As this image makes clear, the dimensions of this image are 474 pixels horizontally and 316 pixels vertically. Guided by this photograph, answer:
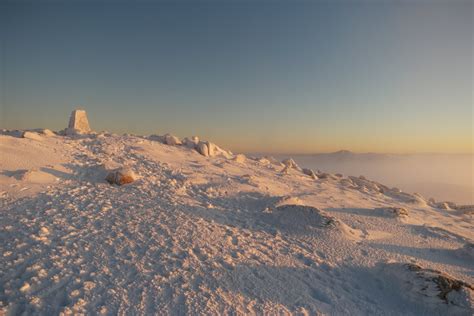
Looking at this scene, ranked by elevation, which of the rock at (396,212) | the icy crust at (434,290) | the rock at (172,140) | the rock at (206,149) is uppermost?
the rock at (172,140)

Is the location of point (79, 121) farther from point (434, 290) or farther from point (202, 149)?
point (434, 290)

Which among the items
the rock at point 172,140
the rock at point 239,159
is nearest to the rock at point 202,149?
the rock at point 172,140

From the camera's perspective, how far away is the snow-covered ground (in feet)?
13.9

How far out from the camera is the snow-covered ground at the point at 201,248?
167 inches

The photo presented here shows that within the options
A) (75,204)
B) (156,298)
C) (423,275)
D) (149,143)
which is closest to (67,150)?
(149,143)

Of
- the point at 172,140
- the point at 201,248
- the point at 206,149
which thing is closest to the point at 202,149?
the point at 206,149

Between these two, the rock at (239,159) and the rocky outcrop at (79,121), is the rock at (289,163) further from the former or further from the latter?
the rocky outcrop at (79,121)

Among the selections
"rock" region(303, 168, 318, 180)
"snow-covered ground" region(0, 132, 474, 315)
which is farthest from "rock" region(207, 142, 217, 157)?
"rock" region(303, 168, 318, 180)

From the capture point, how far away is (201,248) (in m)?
5.60

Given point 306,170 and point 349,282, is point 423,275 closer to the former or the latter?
point 349,282

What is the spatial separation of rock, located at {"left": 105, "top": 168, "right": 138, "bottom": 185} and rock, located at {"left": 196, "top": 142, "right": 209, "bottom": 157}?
17.4 feet

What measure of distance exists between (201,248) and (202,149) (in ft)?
30.0

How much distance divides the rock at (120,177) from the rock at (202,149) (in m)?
5.30

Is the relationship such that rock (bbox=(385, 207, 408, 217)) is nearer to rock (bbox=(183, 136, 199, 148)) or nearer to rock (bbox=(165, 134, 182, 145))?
rock (bbox=(183, 136, 199, 148))
